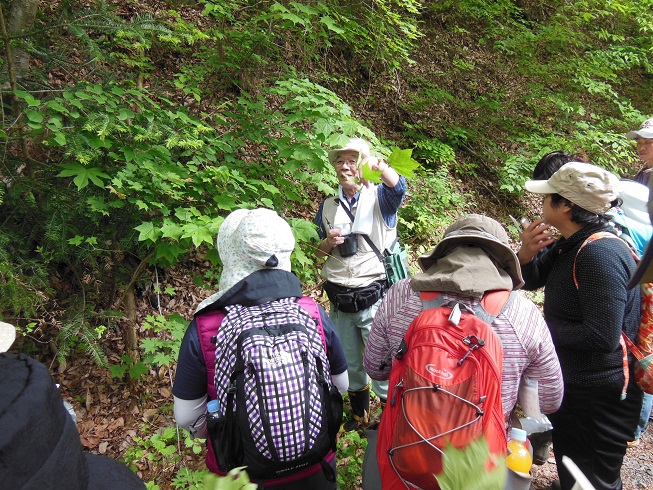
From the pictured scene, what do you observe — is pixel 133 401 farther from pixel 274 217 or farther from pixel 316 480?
pixel 274 217

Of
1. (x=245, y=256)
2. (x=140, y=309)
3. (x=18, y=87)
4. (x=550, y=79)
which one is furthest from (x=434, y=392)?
(x=550, y=79)

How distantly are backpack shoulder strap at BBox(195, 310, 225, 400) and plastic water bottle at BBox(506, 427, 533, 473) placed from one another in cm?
135

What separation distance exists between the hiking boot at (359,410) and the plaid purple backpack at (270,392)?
1.71 m

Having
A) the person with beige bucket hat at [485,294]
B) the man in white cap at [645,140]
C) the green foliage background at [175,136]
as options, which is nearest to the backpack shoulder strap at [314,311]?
the person with beige bucket hat at [485,294]

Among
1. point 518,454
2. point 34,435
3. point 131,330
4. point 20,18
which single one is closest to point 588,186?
point 518,454

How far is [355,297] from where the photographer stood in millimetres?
3115

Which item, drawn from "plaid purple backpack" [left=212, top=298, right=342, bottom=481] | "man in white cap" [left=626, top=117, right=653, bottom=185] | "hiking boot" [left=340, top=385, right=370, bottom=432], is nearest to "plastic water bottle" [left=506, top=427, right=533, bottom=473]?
"plaid purple backpack" [left=212, top=298, right=342, bottom=481]

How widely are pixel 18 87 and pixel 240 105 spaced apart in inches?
63.8

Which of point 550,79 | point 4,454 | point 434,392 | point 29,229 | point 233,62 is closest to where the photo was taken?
point 4,454

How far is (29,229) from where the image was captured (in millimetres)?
2920

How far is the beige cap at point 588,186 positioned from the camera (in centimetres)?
201

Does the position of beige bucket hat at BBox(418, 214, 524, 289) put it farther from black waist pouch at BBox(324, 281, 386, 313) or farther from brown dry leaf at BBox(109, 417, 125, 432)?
brown dry leaf at BBox(109, 417, 125, 432)

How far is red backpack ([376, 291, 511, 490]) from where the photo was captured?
1.46 meters

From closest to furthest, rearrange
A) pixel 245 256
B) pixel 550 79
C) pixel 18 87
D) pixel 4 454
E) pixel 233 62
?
pixel 4 454
pixel 245 256
pixel 18 87
pixel 233 62
pixel 550 79
